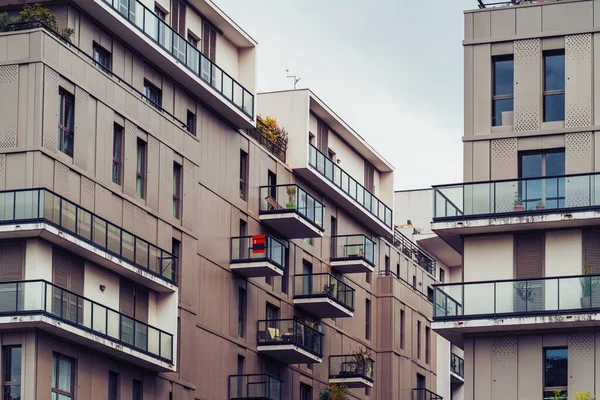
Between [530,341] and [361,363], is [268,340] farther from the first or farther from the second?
[530,341]

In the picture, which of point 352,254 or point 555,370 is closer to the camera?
point 555,370

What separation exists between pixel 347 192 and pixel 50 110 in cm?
2887

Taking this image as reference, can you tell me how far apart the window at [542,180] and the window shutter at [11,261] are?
51.5ft

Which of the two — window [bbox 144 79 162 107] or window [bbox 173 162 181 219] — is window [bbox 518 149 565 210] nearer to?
window [bbox 173 162 181 219]

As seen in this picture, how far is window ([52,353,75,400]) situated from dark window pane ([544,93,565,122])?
17.2m

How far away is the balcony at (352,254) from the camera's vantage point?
7919cm

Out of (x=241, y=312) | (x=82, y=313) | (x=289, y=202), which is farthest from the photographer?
(x=289, y=202)

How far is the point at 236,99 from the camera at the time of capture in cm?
6856

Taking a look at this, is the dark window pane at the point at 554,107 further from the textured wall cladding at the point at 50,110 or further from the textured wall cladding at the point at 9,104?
the textured wall cladding at the point at 9,104

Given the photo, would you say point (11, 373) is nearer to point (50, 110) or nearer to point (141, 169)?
point (50, 110)

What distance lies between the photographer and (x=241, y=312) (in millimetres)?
69000

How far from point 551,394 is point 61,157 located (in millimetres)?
17186

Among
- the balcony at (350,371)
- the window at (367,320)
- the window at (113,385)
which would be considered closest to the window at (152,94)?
the window at (113,385)

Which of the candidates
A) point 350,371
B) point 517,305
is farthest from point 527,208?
point 350,371
